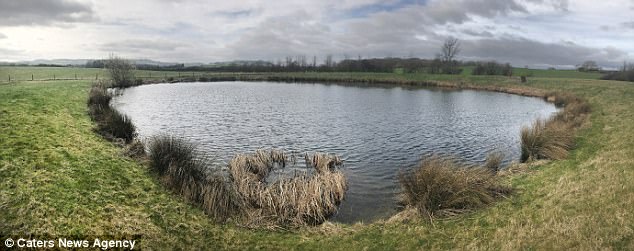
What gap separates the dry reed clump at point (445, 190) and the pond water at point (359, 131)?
1365 mm

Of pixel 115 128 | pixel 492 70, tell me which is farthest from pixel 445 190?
pixel 492 70

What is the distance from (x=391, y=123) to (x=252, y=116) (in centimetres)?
1347

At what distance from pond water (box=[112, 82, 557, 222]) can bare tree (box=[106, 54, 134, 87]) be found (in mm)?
32253

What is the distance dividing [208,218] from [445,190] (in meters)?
8.05

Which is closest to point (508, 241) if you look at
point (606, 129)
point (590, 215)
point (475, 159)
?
point (590, 215)

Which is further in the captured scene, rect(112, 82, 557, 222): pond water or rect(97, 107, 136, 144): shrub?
rect(97, 107, 136, 144): shrub

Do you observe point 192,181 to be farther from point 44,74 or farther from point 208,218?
point 44,74

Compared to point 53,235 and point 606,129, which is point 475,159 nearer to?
point 606,129

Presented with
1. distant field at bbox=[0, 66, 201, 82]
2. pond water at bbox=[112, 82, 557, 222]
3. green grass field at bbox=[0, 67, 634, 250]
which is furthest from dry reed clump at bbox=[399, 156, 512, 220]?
distant field at bbox=[0, 66, 201, 82]

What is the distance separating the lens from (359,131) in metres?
31.6

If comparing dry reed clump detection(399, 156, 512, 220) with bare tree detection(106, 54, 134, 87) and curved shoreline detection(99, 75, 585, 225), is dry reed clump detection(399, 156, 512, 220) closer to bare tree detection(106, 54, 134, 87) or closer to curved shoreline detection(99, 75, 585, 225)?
curved shoreline detection(99, 75, 585, 225)

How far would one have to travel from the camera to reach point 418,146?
87.2 feet

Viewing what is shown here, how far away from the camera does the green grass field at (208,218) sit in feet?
33.2

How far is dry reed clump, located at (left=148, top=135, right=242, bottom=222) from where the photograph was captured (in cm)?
1352
